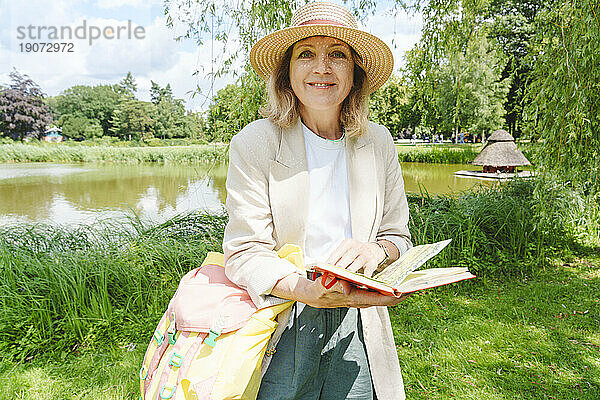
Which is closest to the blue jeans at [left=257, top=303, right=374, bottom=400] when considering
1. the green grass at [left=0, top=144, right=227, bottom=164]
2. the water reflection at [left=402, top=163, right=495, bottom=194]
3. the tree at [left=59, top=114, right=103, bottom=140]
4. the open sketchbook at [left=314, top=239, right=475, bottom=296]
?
the open sketchbook at [left=314, top=239, right=475, bottom=296]

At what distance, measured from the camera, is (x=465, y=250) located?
441 cm

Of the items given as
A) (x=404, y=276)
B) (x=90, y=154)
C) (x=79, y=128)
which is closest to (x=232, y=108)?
(x=404, y=276)

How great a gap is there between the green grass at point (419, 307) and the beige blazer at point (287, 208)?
1.62 meters

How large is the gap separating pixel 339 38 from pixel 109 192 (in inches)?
381

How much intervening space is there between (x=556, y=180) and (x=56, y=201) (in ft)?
28.6

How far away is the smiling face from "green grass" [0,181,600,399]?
6.89 ft

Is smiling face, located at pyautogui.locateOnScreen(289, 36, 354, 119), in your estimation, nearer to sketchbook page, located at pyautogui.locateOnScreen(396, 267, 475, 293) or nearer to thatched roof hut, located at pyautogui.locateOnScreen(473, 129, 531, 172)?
sketchbook page, located at pyautogui.locateOnScreen(396, 267, 475, 293)

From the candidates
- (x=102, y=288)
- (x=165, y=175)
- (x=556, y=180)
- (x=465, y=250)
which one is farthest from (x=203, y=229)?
(x=165, y=175)

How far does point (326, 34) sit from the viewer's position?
1286mm

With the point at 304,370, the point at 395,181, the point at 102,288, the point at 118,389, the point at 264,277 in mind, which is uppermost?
the point at 395,181

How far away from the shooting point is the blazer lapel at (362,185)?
1.28 metres

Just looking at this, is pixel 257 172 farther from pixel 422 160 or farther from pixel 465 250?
pixel 422 160

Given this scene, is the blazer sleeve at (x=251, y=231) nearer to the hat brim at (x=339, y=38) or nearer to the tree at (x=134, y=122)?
the hat brim at (x=339, y=38)

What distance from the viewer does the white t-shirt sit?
4.16ft
